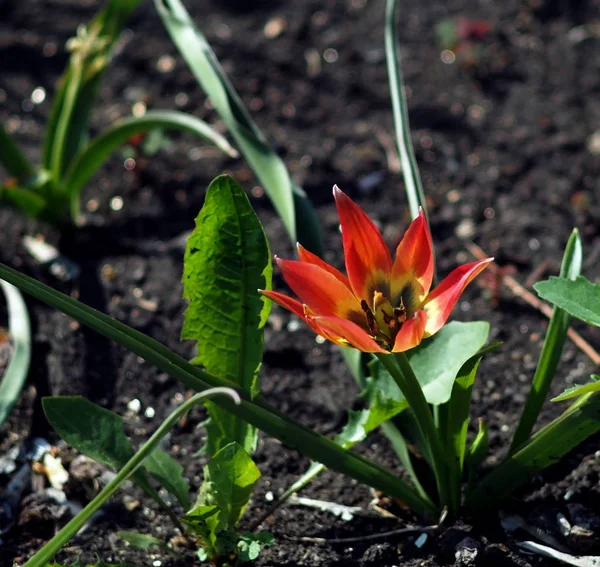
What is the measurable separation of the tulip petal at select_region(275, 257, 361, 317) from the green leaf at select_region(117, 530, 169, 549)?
0.56 metres

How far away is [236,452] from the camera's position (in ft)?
4.42

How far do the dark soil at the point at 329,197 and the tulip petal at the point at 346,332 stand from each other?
1.72ft

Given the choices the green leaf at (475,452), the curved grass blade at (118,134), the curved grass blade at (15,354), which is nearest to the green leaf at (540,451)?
the green leaf at (475,452)

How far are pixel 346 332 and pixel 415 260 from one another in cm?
24

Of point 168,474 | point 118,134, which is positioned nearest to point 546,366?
point 168,474

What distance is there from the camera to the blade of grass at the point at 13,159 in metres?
2.35

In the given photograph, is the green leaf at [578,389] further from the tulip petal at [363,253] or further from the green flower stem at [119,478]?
the green flower stem at [119,478]

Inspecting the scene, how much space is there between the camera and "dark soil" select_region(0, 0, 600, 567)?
65.6 inches

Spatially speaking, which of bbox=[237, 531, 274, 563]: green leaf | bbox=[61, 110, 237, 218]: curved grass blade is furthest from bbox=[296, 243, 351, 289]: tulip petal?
bbox=[61, 110, 237, 218]: curved grass blade

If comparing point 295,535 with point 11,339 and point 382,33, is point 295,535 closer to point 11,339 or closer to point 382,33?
point 11,339

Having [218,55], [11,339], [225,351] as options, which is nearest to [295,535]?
[225,351]

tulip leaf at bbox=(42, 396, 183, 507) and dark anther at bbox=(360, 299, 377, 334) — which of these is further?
tulip leaf at bbox=(42, 396, 183, 507)

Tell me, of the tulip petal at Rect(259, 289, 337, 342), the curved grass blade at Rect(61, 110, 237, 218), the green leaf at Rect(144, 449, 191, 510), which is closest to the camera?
the tulip petal at Rect(259, 289, 337, 342)

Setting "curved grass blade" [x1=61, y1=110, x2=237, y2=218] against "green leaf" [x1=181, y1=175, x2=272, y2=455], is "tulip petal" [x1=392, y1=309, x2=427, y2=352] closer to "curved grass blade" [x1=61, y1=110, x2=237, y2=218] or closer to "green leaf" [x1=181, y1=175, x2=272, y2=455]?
"green leaf" [x1=181, y1=175, x2=272, y2=455]
